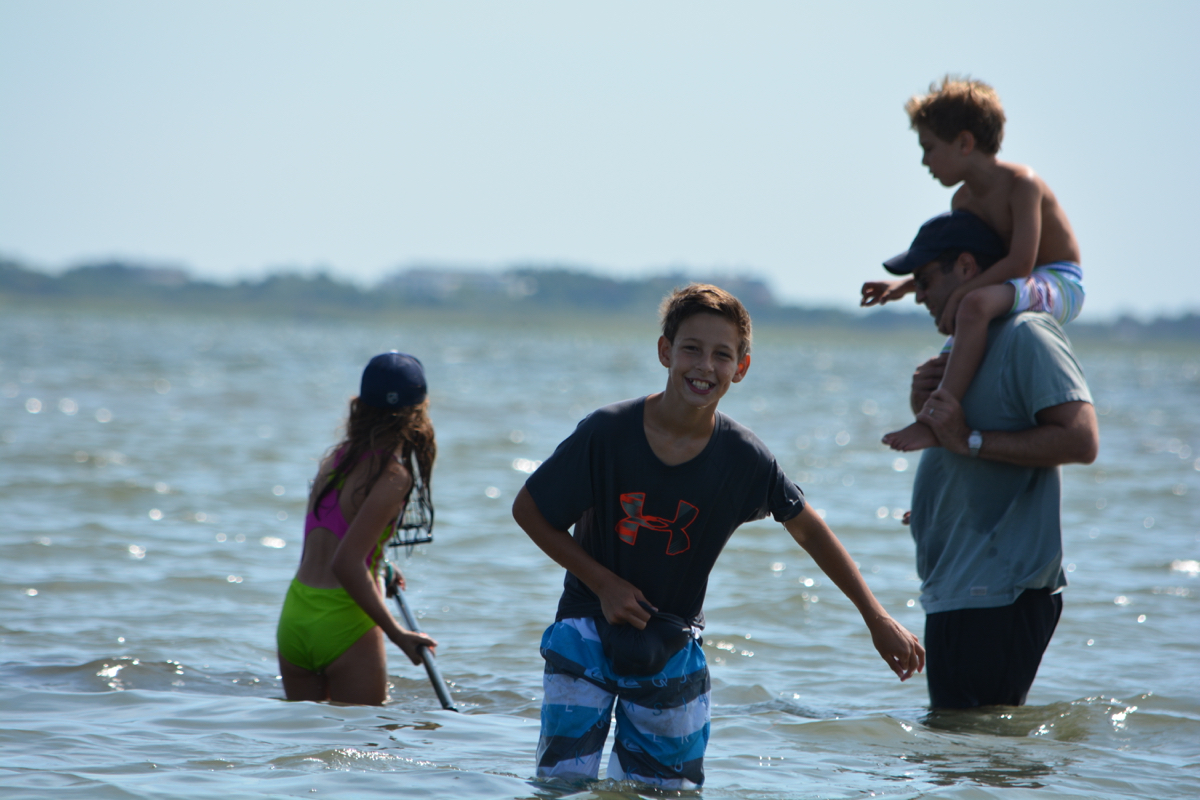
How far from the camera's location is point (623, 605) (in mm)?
2908

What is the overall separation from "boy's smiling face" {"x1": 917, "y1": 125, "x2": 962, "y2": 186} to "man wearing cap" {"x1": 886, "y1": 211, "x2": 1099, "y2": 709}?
0.28 metres

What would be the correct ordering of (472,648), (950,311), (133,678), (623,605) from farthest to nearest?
(472,648) → (133,678) → (950,311) → (623,605)

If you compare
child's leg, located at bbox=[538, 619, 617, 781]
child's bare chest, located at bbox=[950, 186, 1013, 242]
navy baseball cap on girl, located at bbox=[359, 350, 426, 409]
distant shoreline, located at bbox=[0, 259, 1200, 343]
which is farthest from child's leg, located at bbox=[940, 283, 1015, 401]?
distant shoreline, located at bbox=[0, 259, 1200, 343]

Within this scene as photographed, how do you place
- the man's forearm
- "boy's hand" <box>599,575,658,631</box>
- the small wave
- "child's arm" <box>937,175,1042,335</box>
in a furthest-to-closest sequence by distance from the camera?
the small wave → "child's arm" <box>937,175,1042,335</box> → the man's forearm → "boy's hand" <box>599,575,658,631</box>

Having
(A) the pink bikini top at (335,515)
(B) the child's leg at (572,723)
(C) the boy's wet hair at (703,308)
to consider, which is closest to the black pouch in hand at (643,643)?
(B) the child's leg at (572,723)

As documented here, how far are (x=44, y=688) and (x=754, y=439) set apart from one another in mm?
3427

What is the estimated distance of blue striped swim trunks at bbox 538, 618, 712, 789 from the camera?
9.91 feet

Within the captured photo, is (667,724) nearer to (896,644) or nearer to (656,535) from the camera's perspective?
(656,535)

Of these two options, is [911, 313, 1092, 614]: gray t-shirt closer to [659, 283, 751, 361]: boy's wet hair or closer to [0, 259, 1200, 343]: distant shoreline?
[659, 283, 751, 361]: boy's wet hair

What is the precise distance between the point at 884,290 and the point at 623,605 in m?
1.86

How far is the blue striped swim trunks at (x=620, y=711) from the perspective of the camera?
3021mm

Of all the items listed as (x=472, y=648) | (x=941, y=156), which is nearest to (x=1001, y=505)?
(x=941, y=156)

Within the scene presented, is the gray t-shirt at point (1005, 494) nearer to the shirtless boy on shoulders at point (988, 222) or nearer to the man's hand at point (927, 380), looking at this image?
the shirtless boy on shoulders at point (988, 222)

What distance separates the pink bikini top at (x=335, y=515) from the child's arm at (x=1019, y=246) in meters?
2.13
